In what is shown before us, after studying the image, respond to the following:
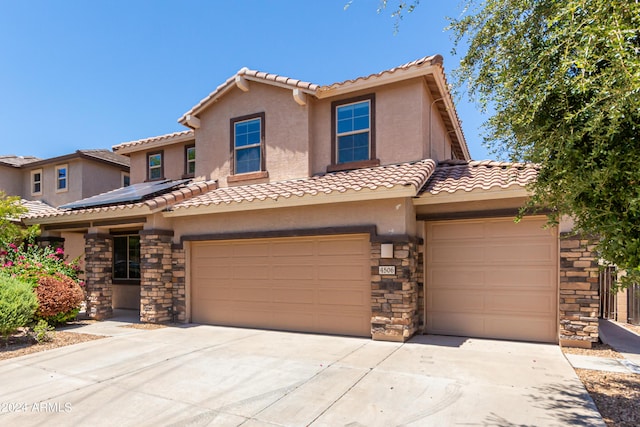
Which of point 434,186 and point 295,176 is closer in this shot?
point 434,186

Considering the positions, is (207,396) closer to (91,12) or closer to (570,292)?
(570,292)

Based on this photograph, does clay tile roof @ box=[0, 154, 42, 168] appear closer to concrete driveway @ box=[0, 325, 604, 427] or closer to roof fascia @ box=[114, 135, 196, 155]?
roof fascia @ box=[114, 135, 196, 155]

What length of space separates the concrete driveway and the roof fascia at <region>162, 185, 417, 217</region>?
10.2 ft

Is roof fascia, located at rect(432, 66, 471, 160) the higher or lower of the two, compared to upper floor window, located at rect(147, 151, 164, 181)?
higher

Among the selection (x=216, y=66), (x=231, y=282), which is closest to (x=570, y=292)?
(x=231, y=282)

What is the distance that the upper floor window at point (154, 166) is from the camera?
582 inches

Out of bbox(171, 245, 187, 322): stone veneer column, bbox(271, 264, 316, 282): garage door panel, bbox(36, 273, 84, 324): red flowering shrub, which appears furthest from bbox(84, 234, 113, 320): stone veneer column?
bbox(271, 264, 316, 282): garage door panel

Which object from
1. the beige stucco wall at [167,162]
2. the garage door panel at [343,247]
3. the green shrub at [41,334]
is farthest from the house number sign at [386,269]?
the beige stucco wall at [167,162]

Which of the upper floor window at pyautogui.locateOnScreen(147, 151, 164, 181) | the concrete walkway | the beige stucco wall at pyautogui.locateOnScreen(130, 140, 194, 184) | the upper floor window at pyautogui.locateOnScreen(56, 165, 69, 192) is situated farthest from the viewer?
the upper floor window at pyautogui.locateOnScreen(56, 165, 69, 192)

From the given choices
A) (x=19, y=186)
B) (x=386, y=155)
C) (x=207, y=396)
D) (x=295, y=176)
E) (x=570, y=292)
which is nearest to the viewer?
(x=207, y=396)

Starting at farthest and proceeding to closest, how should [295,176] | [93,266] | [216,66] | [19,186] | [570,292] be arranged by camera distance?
[19,186] → [216,66] → [93,266] → [295,176] → [570,292]

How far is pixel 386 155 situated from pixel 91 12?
1058 centimetres

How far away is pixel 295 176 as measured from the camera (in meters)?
10.6

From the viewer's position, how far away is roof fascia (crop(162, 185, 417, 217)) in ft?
25.2
